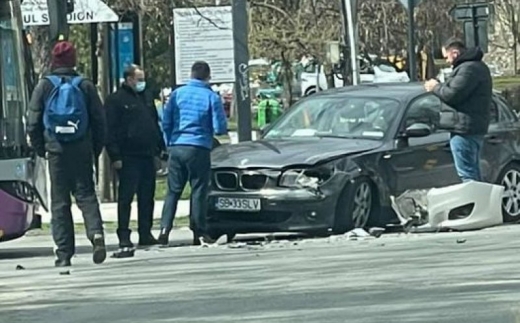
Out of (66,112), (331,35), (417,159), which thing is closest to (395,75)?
(331,35)

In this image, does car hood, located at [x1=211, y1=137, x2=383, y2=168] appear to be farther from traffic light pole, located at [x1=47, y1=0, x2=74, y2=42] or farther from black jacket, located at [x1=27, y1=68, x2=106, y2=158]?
black jacket, located at [x1=27, y1=68, x2=106, y2=158]

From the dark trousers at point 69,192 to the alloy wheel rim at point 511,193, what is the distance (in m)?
5.21

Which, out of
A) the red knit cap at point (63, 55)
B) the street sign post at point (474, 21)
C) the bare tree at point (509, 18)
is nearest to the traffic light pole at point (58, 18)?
the red knit cap at point (63, 55)

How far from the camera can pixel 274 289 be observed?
11133 millimetres

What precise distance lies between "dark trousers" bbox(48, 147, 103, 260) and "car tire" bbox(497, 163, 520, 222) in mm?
5149

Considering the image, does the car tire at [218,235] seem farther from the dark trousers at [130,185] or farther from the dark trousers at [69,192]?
the dark trousers at [69,192]

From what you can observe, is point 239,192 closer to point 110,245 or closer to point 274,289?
point 110,245

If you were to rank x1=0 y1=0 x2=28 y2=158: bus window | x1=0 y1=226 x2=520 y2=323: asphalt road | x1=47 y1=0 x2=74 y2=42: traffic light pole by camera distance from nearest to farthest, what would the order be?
x1=0 y1=226 x2=520 y2=323: asphalt road
x1=47 y1=0 x2=74 y2=42: traffic light pole
x1=0 y1=0 x2=28 y2=158: bus window

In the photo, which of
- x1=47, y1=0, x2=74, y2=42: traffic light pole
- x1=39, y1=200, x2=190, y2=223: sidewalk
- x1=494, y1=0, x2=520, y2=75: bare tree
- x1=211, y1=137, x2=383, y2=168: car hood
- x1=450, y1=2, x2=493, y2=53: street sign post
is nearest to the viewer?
x1=47, y1=0, x2=74, y2=42: traffic light pole

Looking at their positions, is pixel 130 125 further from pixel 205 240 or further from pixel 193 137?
pixel 205 240

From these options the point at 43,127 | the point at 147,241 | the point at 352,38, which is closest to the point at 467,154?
the point at 147,241

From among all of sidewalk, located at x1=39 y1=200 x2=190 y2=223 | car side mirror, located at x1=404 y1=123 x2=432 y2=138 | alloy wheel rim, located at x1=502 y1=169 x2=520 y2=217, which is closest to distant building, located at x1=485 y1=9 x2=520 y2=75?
sidewalk, located at x1=39 y1=200 x2=190 y2=223

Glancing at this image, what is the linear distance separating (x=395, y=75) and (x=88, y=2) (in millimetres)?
39068

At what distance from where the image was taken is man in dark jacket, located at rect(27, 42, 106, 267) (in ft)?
42.8
